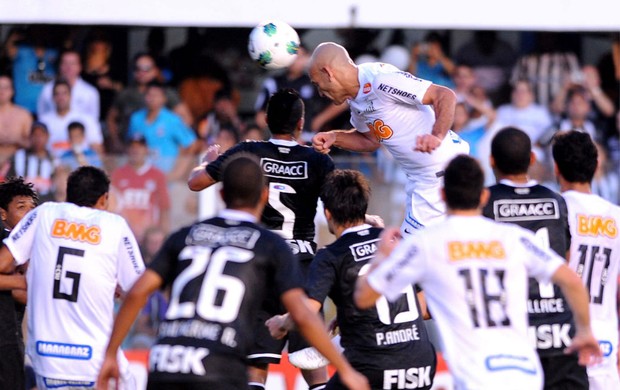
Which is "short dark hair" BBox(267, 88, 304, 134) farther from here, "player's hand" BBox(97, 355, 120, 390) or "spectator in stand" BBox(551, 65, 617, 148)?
"spectator in stand" BBox(551, 65, 617, 148)

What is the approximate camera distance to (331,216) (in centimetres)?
830

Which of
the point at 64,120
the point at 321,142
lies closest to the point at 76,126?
the point at 64,120

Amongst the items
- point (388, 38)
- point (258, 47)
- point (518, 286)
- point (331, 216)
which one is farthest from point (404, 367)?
point (388, 38)

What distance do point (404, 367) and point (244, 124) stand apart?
7853mm

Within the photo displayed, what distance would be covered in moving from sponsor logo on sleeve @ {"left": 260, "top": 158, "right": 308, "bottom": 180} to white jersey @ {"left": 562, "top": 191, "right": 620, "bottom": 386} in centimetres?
208

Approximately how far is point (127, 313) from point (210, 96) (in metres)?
9.65

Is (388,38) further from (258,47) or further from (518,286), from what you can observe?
(518,286)

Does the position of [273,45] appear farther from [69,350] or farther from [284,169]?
[69,350]

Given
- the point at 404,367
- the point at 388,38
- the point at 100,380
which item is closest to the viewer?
the point at 100,380

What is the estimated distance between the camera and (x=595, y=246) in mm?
8500

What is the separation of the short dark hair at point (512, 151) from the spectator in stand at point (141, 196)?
650 cm

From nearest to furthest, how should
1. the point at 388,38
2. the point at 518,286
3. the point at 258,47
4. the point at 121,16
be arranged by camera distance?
1. the point at 518,286
2. the point at 258,47
3. the point at 121,16
4. the point at 388,38

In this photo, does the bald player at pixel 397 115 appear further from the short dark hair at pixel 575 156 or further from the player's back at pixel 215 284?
the player's back at pixel 215 284

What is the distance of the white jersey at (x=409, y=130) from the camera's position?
30.7 feet
